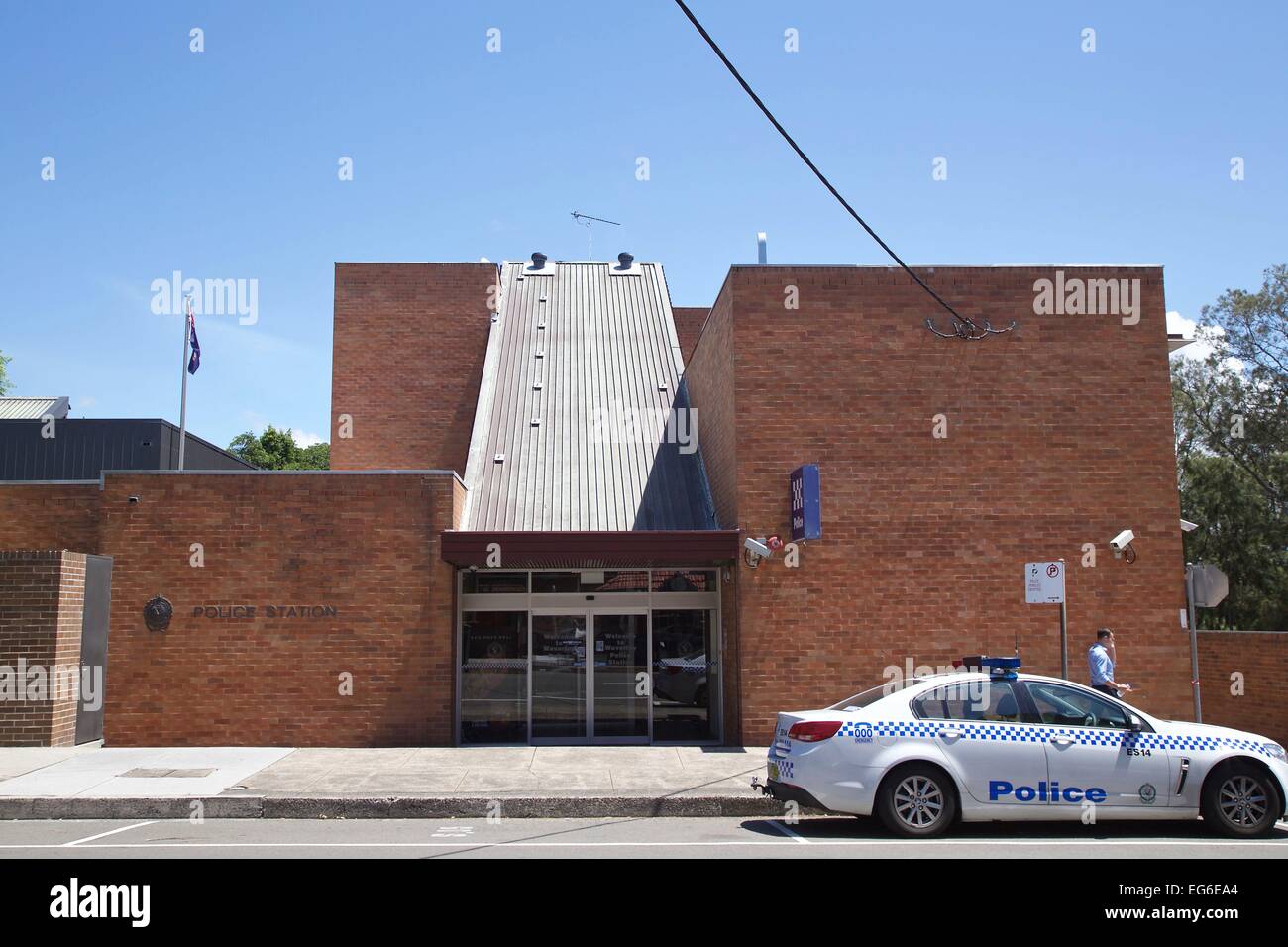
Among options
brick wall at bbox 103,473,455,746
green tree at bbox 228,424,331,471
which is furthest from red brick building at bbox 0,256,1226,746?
green tree at bbox 228,424,331,471

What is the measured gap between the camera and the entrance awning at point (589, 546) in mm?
14703

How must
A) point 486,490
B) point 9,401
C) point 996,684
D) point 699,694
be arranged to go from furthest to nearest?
point 9,401
point 486,490
point 699,694
point 996,684

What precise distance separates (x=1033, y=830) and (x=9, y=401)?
28.6 metres

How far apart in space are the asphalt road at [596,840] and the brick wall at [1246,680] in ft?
18.1

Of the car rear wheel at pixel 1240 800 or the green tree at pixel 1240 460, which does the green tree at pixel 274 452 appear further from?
the car rear wheel at pixel 1240 800

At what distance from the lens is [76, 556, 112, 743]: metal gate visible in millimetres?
14633

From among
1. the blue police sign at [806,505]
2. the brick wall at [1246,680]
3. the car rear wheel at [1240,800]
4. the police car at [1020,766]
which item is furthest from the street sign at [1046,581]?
the brick wall at [1246,680]

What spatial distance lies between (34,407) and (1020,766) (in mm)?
27291

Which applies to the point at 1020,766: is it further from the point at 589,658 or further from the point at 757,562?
the point at 589,658

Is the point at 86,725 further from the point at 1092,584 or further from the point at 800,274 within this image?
the point at 1092,584

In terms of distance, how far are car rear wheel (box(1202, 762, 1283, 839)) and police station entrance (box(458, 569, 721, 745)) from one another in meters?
7.75

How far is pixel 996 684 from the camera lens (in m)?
9.60

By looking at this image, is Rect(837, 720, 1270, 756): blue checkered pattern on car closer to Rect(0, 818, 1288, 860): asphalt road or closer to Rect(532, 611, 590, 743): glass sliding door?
Rect(0, 818, 1288, 860): asphalt road

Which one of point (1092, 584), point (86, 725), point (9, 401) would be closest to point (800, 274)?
point (1092, 584)
